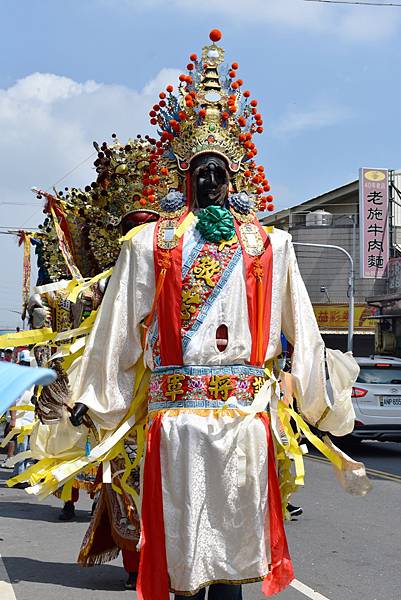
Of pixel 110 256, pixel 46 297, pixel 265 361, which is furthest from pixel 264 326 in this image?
pixel 46 297

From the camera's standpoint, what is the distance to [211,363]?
13.4 feet

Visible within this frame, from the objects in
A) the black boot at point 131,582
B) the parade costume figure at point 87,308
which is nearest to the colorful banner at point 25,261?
the parade costume figure at point 87,308

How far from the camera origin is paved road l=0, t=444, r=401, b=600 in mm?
5586

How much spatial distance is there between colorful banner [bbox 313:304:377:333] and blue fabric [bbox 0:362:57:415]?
36431mm

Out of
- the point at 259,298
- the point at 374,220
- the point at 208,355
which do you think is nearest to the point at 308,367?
the point at 259,298

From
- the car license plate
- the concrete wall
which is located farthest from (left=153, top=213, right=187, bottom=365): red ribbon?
the concrete wall

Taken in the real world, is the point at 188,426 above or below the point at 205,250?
below

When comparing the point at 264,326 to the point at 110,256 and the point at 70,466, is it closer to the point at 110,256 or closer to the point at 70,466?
the point at 70,466

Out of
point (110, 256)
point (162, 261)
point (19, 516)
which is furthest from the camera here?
point (19, 516)

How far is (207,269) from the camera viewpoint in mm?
4176

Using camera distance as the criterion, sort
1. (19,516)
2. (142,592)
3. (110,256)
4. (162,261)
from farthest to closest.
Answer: (19,516) < (110,256) < (162,261) < (142,592)

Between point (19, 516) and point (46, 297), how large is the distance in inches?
75.0

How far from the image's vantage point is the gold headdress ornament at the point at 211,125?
14.7 feet

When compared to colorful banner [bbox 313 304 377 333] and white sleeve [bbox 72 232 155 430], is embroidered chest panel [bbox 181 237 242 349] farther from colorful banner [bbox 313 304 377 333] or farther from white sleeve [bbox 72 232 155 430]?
colorful banner [bbox 313 304 377 333]
